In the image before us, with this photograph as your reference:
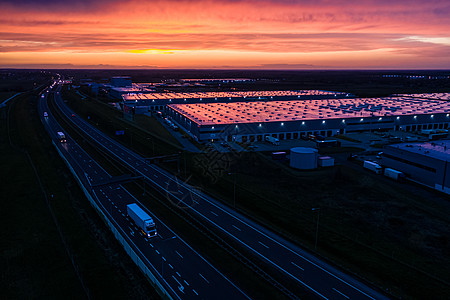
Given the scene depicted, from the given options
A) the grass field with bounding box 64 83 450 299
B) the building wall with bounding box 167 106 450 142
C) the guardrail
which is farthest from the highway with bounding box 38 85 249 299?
the building wall with bounding box 167 106 450 142

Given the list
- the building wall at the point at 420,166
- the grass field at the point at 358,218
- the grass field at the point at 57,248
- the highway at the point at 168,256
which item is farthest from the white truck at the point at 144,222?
the building wall at the point at 420,166

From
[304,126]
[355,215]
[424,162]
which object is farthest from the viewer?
[304,126]

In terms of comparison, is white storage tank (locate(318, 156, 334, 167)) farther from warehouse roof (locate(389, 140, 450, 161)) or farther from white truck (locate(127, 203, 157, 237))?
white truck (locate(127, 203, 157, 237))

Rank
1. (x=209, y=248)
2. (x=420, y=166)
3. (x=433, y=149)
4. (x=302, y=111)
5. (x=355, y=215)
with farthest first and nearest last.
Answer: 1. (x=302, y=111)
2. (x=433, y=149)
3. (x=420, y=166)
4. (x=355, y=215)
5. (x=209, y=248)

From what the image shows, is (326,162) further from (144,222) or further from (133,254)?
(133,254)

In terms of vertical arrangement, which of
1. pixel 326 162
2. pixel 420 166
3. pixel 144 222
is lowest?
pixel 144 222

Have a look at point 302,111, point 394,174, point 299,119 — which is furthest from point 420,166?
point 302,111
